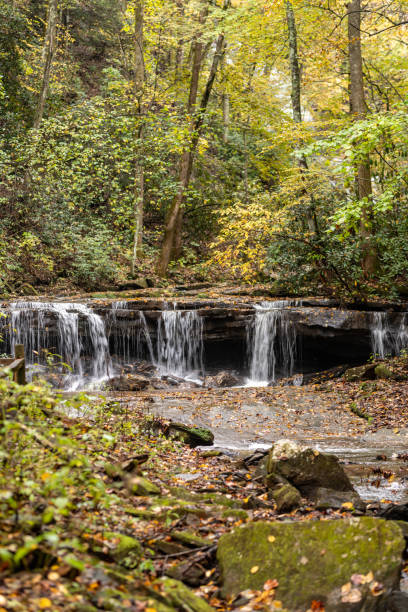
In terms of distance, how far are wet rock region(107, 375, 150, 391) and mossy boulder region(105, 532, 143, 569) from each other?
838cm

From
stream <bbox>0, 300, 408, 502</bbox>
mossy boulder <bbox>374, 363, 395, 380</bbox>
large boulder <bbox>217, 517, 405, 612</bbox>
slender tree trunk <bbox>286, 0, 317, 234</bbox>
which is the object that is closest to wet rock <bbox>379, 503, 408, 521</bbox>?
large boulder <bbox>217, 517, 405, 612</bbox>

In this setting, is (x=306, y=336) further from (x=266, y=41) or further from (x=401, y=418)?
(x=266, y=41)

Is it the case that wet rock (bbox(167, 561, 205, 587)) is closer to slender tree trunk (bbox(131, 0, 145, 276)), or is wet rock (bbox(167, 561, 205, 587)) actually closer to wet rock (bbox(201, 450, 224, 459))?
wet rock (bbox(201, 450, 224, 459))

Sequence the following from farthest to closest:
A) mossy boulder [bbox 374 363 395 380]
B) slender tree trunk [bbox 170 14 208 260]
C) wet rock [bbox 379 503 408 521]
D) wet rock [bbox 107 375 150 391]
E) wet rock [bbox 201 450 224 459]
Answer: slender tree trunk [bbox 170 14 208 260], wet rock [bbox 107 375 150 391], mossy boulder [bbox 374 363 395 380], wet rock [bbox 201 450 224 459], wet rock [bbox 379 503 408 521]

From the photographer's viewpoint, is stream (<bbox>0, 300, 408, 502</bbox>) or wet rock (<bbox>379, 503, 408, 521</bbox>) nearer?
wet rock (<bbox>379, 503, 408, 521</bbox>)

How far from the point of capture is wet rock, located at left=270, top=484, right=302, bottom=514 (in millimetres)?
4879

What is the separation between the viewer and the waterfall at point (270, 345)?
14289mm

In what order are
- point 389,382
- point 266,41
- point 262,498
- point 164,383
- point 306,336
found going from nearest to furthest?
point 262,498 < point 389,382 < point 164,383 < point 306,336 < point 266,41

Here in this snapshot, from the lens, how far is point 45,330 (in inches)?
540

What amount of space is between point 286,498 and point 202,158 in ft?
73.8

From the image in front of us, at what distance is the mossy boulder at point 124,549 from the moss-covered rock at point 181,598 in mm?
261

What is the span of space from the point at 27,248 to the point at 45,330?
4.67m

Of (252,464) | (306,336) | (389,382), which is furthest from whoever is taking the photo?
(306,336)

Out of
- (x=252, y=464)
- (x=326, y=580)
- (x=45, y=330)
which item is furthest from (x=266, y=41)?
(x=326, y=580)
